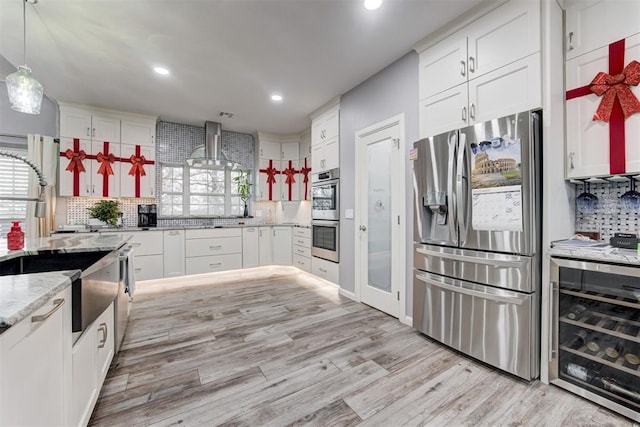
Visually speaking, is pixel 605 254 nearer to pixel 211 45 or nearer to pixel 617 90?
pixel 617 90

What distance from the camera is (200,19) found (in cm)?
228

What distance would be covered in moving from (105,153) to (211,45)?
112 inches

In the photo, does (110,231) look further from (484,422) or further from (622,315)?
(622,315)

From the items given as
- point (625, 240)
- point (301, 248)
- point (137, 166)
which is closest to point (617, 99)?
point (625, 240)

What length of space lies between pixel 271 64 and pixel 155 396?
312 centimetres

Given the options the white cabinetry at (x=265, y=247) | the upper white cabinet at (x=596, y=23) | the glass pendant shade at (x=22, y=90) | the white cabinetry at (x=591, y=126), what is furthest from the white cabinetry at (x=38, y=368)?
the white cabinetry at (x=265, y=247)

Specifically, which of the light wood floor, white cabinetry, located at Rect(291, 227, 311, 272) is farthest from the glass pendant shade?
white cabinetry, located at Rect(291, 227, 311, 272)

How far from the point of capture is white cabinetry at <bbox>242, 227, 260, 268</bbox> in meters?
5.10

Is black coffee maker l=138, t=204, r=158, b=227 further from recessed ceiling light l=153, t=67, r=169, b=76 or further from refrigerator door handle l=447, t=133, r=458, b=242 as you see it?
refrigerator door handle l=447, t=133, r=458, b=242

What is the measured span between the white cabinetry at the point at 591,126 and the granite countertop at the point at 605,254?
51 cm

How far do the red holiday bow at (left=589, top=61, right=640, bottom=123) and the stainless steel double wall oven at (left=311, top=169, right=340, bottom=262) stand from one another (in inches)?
103

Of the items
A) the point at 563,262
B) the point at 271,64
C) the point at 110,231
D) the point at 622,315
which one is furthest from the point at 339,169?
the point at 110,231

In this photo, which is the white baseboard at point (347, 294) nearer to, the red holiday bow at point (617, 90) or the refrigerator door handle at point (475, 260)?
the refrigerator door handle at point (475, 260)

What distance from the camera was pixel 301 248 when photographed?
512 cm
